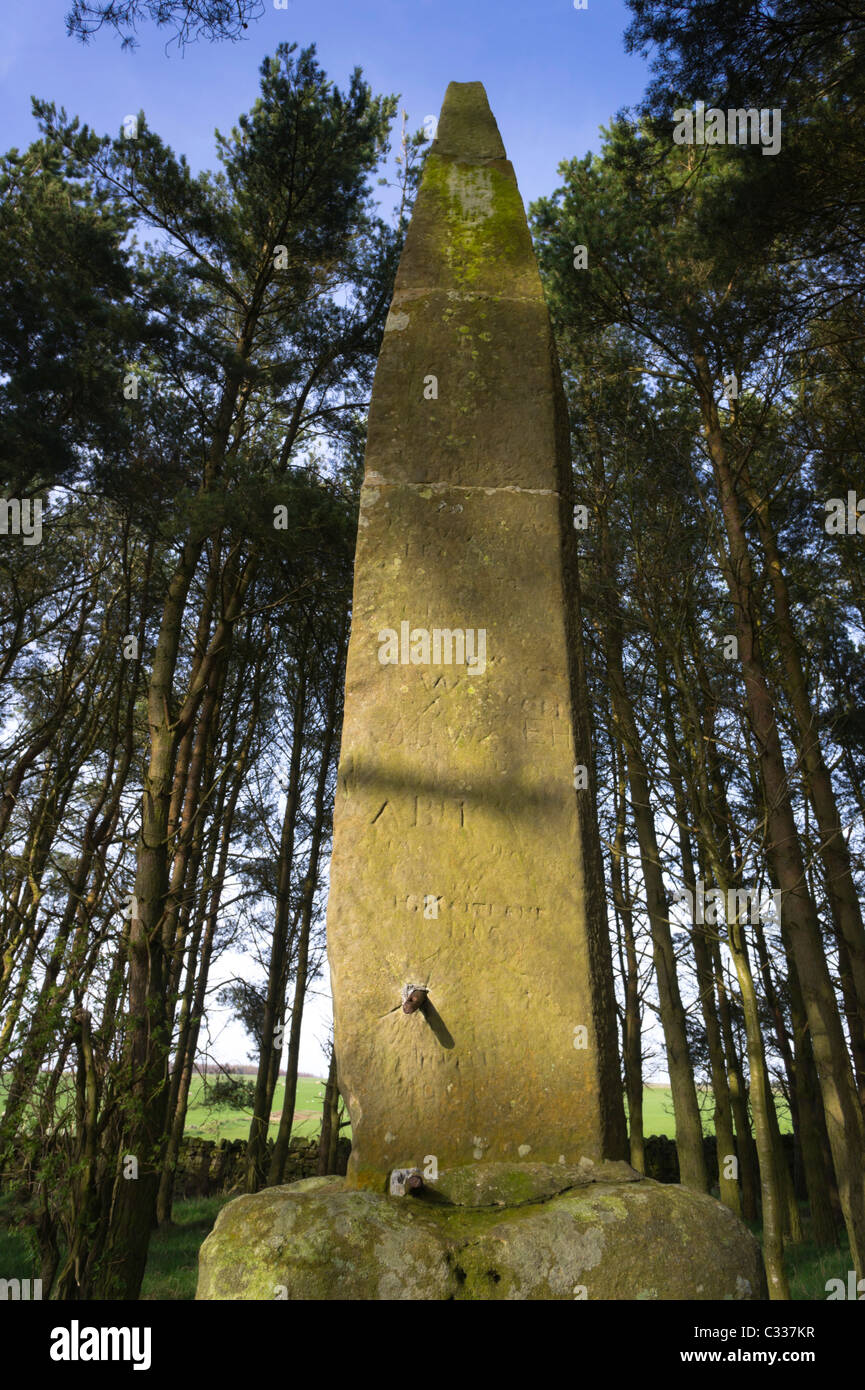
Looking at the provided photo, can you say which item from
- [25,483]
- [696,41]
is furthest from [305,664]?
[696,41]

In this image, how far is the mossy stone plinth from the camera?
191 cm

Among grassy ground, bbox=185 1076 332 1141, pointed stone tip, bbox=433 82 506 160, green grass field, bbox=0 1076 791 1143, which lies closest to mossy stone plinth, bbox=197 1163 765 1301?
pointed stone tip, bbox=433 82 506 160

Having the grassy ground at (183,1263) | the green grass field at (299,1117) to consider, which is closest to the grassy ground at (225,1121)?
the green grass field at (299,1117)

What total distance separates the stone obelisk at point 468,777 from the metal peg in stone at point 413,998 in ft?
0.08

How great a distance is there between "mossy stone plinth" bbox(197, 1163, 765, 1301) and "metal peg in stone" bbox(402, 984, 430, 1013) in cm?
48

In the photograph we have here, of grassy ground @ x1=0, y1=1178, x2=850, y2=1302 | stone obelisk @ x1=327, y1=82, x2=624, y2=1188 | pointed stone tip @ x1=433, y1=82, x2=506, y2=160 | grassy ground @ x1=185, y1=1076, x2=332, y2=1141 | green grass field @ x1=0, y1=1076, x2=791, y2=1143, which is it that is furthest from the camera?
green grass field @ x1=0, y1=1076, x2=791, y2=1143

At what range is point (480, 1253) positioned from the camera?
197 centimetres

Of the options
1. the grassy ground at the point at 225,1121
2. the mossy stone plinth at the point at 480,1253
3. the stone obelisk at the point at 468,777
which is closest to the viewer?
the mossy stone plinth at the point at 480,1253

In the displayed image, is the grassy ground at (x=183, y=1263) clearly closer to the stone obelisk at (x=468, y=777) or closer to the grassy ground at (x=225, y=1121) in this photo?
the grassy ground at (x=225, y=1121)

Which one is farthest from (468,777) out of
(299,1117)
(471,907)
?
(299,1117)

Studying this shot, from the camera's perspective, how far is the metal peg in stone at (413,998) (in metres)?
2.43

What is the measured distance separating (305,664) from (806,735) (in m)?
6.45

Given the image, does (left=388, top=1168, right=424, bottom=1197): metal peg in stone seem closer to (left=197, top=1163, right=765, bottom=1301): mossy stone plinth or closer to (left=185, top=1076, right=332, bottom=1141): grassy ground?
(left=197, top=1163, right=765, bottom=1301): mossy stone plinth

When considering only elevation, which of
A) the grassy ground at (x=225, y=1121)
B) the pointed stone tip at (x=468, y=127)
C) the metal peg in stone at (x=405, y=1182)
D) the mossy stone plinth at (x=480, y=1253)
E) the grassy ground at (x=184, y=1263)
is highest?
the pointed stone tip at (x=468, y=127)
